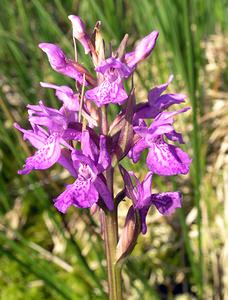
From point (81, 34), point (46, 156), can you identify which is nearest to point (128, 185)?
point (46, 156)

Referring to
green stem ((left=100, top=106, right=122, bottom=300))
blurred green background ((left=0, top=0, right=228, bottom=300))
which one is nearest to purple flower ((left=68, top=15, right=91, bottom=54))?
green stem ((left=100, top=106, right=122, bottom=300))

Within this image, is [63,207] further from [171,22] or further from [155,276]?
[155,276]

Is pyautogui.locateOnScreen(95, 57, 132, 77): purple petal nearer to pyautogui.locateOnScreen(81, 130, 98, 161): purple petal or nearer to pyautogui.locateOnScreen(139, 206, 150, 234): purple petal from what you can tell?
pyautogui.locateOnScreen(81, 130, 98, 161): purple petal

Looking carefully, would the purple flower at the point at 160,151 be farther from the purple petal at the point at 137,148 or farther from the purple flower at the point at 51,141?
the purple flower at the point at 51,141

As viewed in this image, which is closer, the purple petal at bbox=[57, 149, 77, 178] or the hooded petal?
the hooded petal

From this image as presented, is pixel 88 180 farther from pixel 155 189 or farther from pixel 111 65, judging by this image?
pixel 155 189

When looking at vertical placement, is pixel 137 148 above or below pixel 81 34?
below

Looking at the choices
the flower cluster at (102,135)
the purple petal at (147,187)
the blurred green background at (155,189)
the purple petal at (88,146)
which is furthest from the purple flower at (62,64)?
the blurred green background at (155,189)

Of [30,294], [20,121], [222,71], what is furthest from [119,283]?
[222,71]
